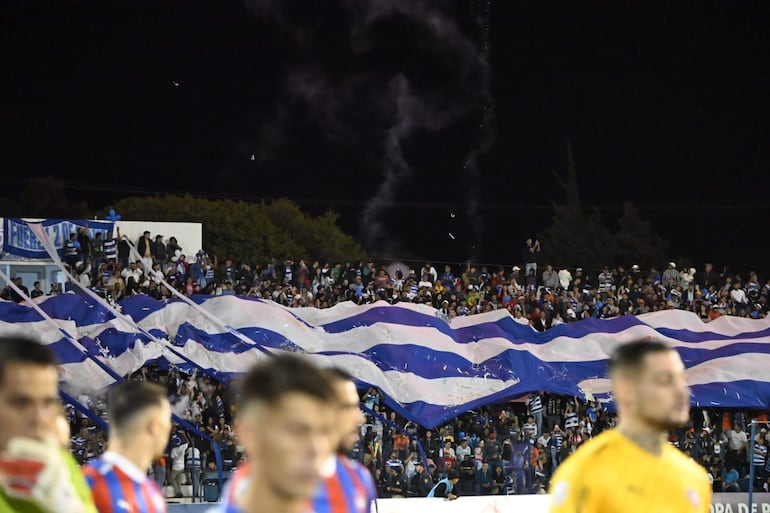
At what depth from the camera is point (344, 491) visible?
571cm

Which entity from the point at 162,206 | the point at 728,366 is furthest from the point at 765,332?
the point at 162,206

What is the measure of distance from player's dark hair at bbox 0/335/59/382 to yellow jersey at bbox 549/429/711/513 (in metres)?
2.14

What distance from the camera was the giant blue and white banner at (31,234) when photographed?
3372 cm

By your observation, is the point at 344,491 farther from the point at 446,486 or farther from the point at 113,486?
the point at 446,486

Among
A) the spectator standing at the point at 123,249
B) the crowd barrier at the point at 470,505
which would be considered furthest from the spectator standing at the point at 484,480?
the spectator standing at the point at 123,249

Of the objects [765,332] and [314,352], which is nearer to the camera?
[314,352]

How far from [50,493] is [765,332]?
958 inches

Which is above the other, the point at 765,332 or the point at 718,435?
the point at 765,332

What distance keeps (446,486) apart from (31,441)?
17.0m

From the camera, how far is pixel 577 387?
24.4 m

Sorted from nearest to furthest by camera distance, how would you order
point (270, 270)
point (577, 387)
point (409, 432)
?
point (409, 432) < point (577, 387) < point (270, 270)

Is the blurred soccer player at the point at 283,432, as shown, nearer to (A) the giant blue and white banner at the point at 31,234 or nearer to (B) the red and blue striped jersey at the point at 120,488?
(B) the red and blue striped jersey at the point at 120,488

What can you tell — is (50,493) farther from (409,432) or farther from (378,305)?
(378,305)

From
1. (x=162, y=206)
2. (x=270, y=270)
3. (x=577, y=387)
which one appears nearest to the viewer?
(x=577, y=387)
